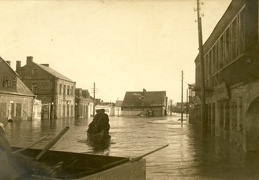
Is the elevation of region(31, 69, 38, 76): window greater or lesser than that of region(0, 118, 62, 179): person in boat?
greater

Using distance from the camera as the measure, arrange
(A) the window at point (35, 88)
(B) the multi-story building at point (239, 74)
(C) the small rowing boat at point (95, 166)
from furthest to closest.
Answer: (A) the window at point (35, 88), (B) the multi-story building at point (239, 74), (C) the small rowing boat at point (95, 166)

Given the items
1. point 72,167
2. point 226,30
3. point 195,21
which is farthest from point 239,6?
point 72,167

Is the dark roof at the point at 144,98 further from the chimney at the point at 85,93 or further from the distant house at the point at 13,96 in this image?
the distant house at the point at 13,96

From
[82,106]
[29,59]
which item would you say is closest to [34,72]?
[29,59]

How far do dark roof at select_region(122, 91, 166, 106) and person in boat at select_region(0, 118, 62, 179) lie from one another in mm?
75014

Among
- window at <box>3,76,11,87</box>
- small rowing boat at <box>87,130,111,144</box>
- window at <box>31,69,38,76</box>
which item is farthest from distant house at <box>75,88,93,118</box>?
small rowing boat at <box>87,130,111,144</box>

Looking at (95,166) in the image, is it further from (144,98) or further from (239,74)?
(144,98)

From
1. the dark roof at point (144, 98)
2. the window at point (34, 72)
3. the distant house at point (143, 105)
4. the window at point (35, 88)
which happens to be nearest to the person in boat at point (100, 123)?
the window at point (35, 88)

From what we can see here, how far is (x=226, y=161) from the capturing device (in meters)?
9.13

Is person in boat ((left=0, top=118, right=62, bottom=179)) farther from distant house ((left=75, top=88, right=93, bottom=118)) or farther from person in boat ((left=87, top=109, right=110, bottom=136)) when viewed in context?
distant house ((left=75, top=88, right=93, bottom=118))

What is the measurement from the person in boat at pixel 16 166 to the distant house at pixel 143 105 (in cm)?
7291

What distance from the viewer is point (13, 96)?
119ft

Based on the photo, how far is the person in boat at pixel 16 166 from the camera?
3117mm

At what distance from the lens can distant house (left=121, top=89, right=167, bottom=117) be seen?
255 feet
